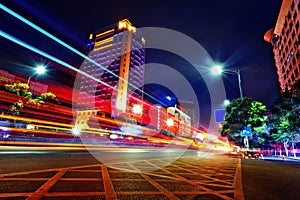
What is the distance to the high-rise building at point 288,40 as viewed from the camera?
134 feet

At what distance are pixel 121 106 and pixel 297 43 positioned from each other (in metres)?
73.5

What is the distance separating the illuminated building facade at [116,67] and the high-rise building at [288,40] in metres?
65.2

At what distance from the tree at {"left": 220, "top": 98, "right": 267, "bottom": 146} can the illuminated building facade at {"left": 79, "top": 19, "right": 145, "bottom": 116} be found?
233 feet

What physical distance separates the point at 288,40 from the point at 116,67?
80158mm

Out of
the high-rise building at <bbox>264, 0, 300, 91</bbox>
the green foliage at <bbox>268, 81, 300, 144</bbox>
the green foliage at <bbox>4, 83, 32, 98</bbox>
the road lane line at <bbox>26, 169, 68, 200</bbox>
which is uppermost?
the high-rise building at <bbox>264, 0, 300, 91</bbox>

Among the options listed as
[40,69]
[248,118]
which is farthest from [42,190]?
[248,118]

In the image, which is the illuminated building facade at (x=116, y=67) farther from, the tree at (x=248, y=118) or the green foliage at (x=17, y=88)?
the tree at (x=248, y=118)

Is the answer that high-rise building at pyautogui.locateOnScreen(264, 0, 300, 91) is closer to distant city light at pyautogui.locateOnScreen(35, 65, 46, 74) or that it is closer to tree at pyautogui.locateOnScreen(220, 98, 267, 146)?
tree at pyautogui.locateOnScreen(220, 98, 267, 146)

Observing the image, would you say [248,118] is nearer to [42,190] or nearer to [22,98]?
[42,190]

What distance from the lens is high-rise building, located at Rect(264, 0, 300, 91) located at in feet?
134

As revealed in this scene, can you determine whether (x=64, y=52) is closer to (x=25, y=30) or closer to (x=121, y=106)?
(x=25, y=30)

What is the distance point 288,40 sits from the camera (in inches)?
1829

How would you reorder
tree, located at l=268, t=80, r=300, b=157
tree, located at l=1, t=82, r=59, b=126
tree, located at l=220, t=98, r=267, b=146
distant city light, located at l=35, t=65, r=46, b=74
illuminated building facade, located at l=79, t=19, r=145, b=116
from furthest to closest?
illuminated building facade, located at l=79, t=19, r=145, b=116
tree, located at l=220, t=98, r=267, b=146
tree, located at l=1, t=82, r=59, b=126
distant city light, located at l=35, t=65, r=46, b=74
tree, located at l=268, t=80, r=300, b=157

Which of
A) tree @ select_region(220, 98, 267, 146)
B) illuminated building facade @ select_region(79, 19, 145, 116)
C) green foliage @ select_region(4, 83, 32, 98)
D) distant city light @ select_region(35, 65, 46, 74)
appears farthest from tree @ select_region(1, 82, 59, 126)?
illuminated building facade @ select_region(79, 19, 145, 116)
